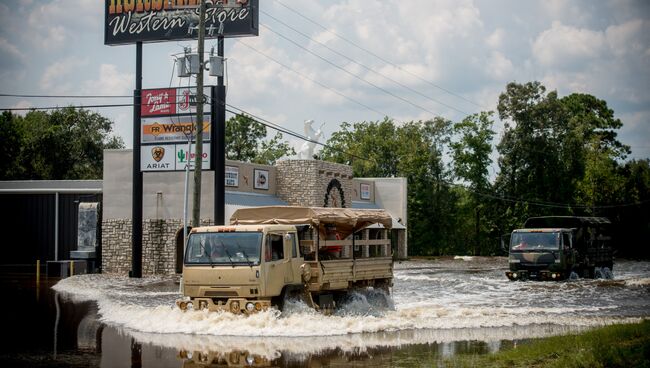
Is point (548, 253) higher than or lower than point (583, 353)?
higher

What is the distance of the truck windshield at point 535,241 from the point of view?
120ft

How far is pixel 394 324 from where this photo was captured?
20.1m

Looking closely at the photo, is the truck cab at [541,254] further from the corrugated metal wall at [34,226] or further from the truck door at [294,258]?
the corrugated metal wall at [34,226]

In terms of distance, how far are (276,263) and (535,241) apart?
20.7m

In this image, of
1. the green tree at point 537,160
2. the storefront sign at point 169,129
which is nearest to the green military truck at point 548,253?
the storefront sign at point 169,129

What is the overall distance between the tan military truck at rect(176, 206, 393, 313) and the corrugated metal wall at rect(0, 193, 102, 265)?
1120 inches

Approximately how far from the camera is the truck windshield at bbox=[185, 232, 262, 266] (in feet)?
61.0

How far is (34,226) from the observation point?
1905 inches

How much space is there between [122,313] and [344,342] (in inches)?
293

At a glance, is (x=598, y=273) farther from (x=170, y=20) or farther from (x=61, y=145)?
(x=61, y=145)

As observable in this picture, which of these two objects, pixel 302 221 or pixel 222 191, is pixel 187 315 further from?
pixel 222 191

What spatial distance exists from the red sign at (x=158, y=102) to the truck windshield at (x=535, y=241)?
16135 millimetres

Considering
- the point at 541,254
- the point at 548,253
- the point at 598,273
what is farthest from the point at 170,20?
the point at 598,273

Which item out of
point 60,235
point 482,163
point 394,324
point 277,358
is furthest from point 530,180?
point 277,358
